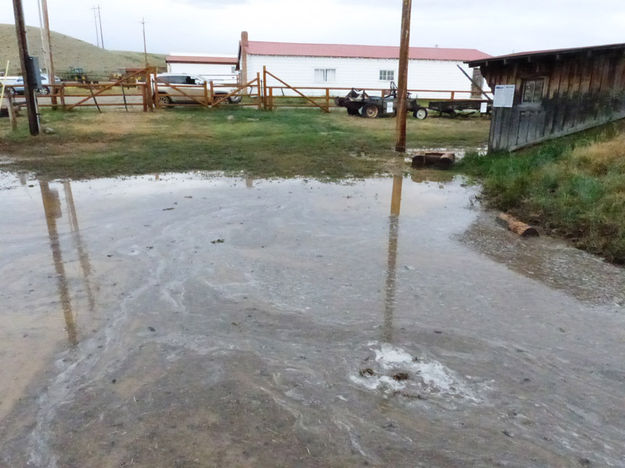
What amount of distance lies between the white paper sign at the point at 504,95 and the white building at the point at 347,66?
23222mm

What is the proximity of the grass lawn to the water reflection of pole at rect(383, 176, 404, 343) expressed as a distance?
8.03 ft

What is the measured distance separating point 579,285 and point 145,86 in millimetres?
21017

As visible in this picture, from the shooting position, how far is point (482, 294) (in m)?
4.65

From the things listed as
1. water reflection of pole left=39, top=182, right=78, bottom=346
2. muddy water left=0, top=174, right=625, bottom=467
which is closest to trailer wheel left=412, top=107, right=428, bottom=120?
muddy water left=0, top=174, right=625, bottom=467

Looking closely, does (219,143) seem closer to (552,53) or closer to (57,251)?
(552,53)

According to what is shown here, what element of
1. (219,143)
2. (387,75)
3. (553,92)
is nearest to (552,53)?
(553,92)

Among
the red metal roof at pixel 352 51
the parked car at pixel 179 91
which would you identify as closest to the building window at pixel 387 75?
the red metal roof at pixel 352 51

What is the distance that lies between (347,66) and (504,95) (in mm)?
24999

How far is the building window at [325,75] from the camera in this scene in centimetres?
3503

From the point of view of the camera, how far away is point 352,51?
3666cm

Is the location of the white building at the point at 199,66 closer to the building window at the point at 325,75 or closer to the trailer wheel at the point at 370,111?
the building window at the point at 325,75

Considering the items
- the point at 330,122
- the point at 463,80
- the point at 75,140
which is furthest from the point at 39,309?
the point at 463,80

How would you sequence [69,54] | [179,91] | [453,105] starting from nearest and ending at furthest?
[179,91] < [453,105] < [69,54]

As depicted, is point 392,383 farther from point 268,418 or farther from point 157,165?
point 157,165
